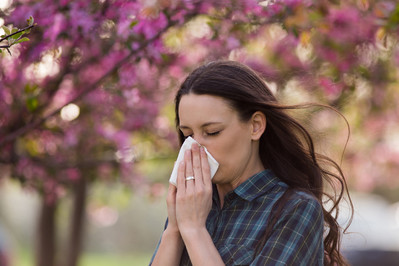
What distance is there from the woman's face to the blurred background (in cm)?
47

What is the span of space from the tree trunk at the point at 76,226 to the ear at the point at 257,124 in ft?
13.0

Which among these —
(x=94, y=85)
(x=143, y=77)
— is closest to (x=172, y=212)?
(x=94, y=85)

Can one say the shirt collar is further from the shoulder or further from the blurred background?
the blurred background

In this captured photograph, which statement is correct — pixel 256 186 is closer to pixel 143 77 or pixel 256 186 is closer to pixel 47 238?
pixel 143 77

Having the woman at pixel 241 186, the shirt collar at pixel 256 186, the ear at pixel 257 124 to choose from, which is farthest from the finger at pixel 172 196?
the ear at pixel 257 124

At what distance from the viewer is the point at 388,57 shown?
5.32 metres

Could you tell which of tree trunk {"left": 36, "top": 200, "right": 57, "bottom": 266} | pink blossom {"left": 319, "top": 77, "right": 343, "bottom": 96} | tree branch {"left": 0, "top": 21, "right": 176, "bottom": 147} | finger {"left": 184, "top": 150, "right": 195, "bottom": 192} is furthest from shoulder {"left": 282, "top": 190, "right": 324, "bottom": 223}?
tree trunk {"left": 36, "top": 200, "right": 57, "bottom": 266}

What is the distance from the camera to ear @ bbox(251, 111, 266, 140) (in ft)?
8.50

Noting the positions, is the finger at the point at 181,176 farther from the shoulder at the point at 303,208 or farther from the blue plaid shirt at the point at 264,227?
the shoulder at the point at 303,208

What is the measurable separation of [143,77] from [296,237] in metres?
2.80

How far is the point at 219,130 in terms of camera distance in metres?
2.49

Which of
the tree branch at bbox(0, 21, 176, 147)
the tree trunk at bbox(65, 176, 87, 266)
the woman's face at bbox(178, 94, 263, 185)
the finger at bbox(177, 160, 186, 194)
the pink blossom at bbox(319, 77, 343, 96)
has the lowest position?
the tree trunk at bbox(65, 176, 87, 266)

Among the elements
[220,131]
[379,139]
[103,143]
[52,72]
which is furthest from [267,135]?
[379,139]

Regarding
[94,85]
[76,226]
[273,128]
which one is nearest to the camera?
[273,128]
